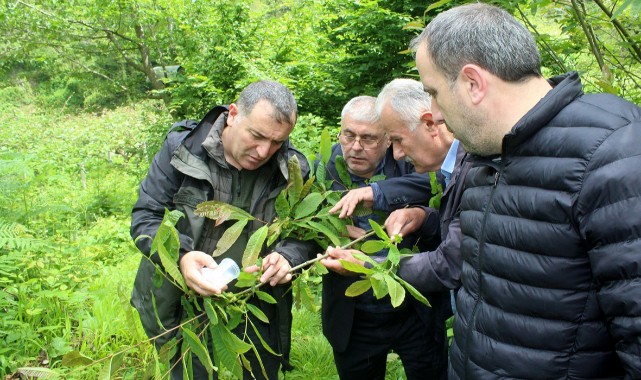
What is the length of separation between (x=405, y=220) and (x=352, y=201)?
0.73 ft

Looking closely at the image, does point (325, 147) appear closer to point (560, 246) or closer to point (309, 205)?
point (309, 205)

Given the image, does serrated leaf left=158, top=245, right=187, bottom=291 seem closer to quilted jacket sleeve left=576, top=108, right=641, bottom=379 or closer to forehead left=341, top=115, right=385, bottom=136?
forehead left=341, top=115, right=385, bottom=136

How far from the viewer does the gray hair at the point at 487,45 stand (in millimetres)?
1183

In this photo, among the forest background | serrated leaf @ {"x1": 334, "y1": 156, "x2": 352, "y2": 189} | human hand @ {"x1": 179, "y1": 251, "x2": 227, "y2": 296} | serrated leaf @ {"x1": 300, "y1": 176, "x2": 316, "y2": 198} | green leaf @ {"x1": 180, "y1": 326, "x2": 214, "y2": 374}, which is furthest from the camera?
the forest background

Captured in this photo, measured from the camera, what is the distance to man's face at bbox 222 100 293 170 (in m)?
2.00

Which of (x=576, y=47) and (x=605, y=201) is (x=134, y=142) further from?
(x=605, y=201)

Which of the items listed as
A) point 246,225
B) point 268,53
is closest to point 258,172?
point 246,225

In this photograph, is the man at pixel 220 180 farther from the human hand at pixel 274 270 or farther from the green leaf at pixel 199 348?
the green leaf at pixel 199 348

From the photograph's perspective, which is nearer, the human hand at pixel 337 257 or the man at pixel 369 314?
the human hand at pixel 337 257

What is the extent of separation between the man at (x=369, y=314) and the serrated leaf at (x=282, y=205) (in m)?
0.30

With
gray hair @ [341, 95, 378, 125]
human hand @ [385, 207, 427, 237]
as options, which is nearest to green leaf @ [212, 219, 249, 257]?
human hand @ [385, 207, 427, 237]

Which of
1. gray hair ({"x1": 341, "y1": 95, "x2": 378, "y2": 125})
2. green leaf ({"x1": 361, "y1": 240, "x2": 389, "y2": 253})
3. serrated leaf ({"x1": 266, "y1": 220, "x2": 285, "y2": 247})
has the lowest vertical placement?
serrated leaf ({"x1": 266, "y1": 220, "x2": 285, "y2": 247})

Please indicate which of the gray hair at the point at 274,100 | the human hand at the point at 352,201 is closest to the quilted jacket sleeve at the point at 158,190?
the gray hair at the point at 274,100

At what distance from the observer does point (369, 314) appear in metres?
2.25
